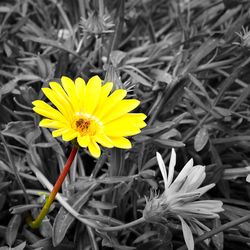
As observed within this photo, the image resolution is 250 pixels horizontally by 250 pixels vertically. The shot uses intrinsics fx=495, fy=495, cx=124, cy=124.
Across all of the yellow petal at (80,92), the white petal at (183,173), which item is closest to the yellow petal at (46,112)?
the yellow petal at (80,92)

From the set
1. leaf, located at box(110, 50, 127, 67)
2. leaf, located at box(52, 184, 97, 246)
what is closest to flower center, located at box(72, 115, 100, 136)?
leaf, located at box(52, 184, 97, 246)

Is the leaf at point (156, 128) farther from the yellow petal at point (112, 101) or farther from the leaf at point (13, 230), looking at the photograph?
the leaf at point (13, 230)

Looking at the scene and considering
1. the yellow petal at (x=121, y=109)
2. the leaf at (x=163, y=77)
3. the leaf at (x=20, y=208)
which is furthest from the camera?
the leaf at (x=163, y=77)

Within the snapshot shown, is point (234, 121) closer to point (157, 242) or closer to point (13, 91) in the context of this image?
point (157, 242)

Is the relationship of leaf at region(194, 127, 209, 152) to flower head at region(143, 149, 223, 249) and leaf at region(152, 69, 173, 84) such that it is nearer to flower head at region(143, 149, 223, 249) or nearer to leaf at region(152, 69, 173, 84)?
leaf at region(152, 69, 173, 84)

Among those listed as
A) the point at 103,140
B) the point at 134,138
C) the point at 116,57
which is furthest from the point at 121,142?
the point at 116,57

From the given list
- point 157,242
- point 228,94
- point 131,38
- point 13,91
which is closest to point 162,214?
point 157,242

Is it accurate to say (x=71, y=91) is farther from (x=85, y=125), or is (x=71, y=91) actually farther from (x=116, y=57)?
(x=116, y=57)

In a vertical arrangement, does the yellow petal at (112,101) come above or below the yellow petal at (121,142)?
above
